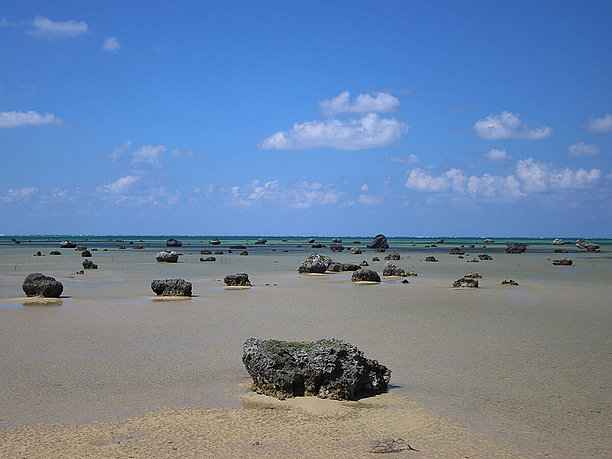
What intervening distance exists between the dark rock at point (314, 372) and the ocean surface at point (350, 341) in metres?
0.55

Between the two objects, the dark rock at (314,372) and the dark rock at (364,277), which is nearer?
the dark rock at (314,372)

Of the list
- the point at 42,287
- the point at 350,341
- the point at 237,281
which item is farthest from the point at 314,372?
the point at 237,281

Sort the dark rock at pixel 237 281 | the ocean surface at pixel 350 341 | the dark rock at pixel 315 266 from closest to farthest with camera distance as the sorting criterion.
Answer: the ocean surface at pixel 350 341, the dark rock at pixel 237 281, the dark rock at pixel 315 266

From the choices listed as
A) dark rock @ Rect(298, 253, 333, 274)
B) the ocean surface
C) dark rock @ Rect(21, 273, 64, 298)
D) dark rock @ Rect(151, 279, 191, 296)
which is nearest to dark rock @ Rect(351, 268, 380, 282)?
the ocean surface

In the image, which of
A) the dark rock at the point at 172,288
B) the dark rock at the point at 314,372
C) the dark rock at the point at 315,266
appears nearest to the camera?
the dark rock at the point at 314,372

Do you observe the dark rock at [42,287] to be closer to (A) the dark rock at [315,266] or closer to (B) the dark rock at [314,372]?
(B) the dark rock at [314,372]

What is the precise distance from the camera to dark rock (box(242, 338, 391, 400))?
762 cm

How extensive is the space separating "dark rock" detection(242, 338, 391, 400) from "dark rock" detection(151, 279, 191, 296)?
12.5 metres

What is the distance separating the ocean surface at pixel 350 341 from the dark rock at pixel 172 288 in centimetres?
50

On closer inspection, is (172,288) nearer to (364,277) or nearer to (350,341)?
(350,341)

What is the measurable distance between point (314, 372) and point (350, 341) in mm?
4292

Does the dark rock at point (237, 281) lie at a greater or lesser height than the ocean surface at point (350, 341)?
greater

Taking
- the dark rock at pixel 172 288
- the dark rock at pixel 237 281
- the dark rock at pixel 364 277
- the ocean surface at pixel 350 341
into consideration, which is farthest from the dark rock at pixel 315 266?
the dark rock at pixel 172 288

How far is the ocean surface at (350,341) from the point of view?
720cm
